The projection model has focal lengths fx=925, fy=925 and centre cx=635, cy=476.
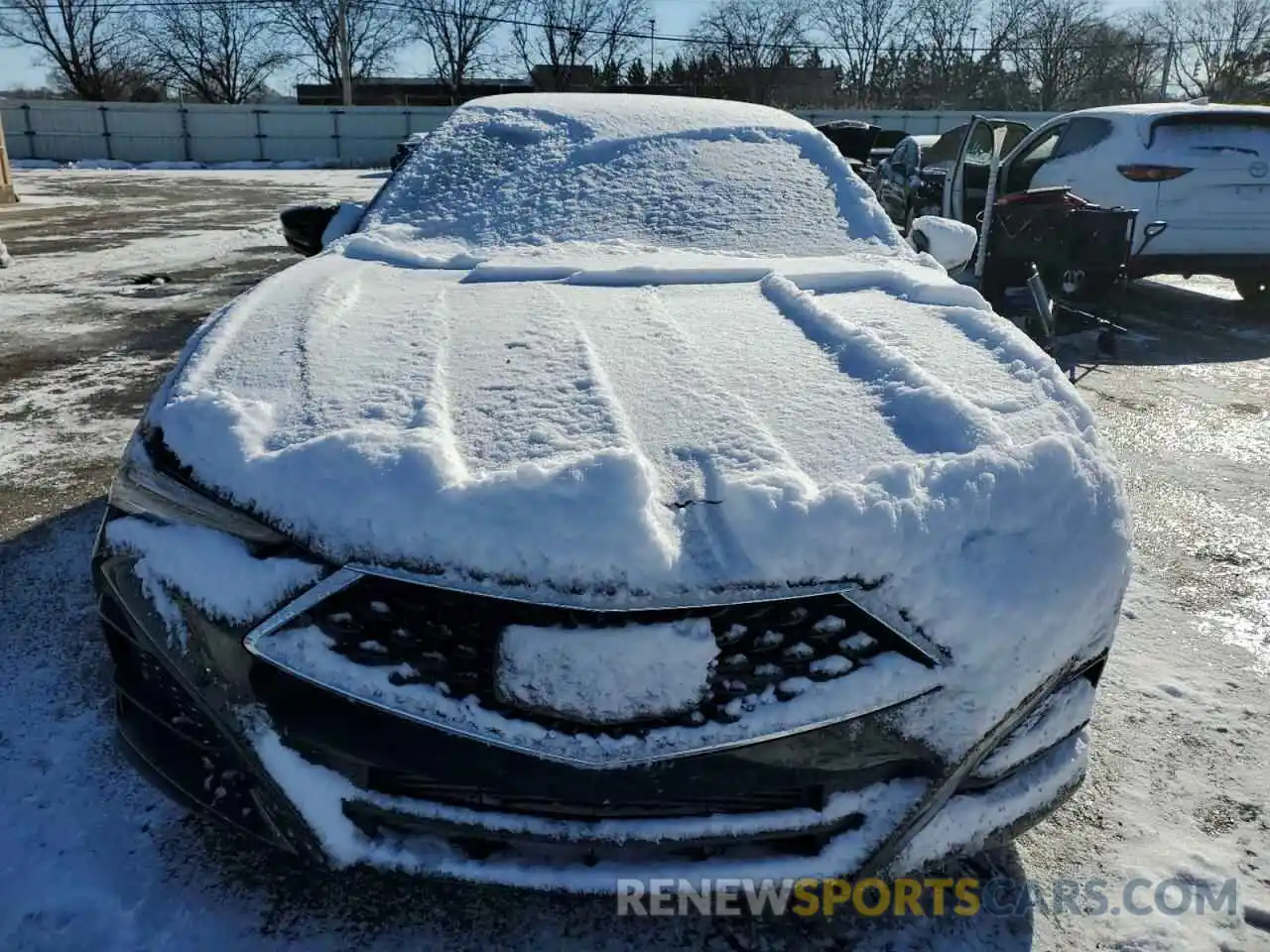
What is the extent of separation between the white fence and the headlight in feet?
89.4

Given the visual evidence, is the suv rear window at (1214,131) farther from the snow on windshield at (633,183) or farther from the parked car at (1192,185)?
the snow on windshield at (633,183)

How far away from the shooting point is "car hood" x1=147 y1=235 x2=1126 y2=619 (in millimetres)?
1436

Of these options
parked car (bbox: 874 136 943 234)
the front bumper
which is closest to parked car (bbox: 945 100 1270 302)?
parked car (bbox: 874 136 943 234)

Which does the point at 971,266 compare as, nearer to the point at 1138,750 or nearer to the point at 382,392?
the point at 1138,750

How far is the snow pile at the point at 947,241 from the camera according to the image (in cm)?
326

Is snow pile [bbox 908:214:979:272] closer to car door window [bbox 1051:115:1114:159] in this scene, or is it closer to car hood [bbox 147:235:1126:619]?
car hood [bbox 147:235:1126:619]

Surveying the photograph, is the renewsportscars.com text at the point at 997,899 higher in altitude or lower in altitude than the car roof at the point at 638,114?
lower

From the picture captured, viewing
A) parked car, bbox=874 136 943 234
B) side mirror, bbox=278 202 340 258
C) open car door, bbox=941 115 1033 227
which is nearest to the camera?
side mirror, bbox=278 202 340 258

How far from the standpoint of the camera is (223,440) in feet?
5.46

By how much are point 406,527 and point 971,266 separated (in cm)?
591

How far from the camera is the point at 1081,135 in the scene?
736 cm

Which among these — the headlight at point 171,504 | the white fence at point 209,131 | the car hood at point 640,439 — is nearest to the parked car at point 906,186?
the car hood at point 640,439

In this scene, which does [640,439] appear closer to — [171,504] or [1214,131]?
[171,504]

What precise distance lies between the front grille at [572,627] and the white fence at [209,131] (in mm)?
27714
